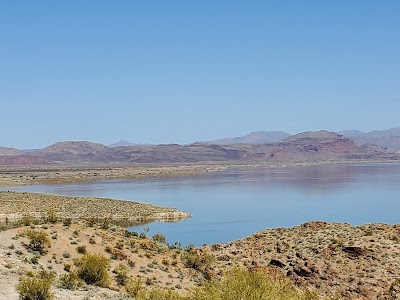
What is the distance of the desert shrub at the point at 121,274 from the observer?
19047mm

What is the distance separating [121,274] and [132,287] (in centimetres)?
171

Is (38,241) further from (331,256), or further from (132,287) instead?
(331,256)

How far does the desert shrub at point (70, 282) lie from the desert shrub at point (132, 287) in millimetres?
1648

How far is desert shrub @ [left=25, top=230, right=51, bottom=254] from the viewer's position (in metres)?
19.8

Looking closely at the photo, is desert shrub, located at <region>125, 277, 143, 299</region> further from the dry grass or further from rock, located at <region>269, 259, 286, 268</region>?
the dry grass

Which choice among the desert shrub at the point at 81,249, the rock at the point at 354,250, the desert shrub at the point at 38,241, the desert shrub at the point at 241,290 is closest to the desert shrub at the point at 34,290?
the desert shrub at the point at 241,290

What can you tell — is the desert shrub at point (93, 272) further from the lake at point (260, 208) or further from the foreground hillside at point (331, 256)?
the lake at point (260, 208)

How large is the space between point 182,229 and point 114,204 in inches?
634

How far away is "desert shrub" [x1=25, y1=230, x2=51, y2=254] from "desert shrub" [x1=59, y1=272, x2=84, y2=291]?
145 inches

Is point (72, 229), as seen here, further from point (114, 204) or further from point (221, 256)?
point (114, 204)

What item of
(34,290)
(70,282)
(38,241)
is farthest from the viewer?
(38,241)

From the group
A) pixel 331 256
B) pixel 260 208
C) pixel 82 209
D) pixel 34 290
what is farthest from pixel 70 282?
pixel 260 208

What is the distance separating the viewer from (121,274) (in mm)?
19344

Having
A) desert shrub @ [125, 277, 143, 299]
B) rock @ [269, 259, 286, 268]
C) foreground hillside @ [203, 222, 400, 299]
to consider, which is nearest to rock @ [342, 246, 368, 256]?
foreground hillside @ [203, 222, 400, 299]
